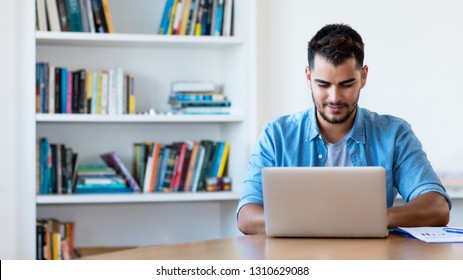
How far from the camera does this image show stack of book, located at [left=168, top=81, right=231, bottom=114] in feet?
12.2

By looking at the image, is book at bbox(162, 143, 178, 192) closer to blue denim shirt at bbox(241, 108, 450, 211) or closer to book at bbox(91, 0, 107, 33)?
book at bbox(91, 0, 107, 33)

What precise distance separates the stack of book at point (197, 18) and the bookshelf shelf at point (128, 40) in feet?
0.19

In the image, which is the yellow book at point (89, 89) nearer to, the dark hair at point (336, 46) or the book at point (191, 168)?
the book at point (191, 168)

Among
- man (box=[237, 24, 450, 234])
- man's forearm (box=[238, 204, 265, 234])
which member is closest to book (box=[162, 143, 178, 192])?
man (box=[237, 24, 450, 234])

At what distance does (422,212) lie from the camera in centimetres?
212

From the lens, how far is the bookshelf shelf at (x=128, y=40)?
349 cm

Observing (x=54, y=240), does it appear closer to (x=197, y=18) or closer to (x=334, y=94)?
(x=197, y=18)

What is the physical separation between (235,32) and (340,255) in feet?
7.30

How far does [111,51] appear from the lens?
151 inches

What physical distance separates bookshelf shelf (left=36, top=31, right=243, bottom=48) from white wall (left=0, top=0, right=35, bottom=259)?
0.10m

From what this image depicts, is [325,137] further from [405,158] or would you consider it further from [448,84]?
[448,84]

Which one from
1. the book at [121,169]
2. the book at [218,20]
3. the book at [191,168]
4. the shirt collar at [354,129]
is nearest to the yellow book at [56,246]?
the book at [121,169]

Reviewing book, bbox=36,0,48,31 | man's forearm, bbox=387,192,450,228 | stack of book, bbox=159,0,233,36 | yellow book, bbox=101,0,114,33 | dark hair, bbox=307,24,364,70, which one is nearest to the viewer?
man's forearm, bbox=387,192,450,228

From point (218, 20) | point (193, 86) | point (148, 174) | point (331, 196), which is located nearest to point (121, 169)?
point (148, 174)
